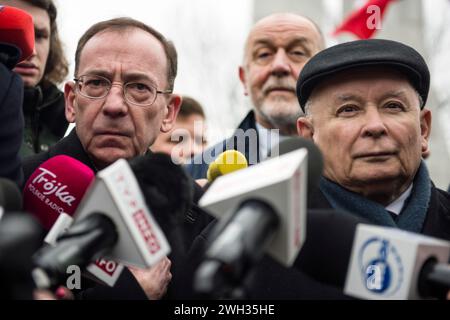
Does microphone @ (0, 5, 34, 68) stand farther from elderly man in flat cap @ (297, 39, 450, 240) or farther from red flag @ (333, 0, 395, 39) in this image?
red flag @ (333, 0, 395, 39)

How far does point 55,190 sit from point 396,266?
1.01 m

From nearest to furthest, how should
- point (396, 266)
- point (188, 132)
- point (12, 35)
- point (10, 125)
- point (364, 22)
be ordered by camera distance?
point (396, 266) < point (10, 125) < point (12, 35) < point (188, 132) < point (364, 22)

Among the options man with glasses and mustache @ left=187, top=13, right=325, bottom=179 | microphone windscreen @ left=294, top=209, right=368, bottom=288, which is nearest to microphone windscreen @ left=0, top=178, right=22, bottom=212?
microphone windscreen @ left=294, top=209, right=368, bottom=288

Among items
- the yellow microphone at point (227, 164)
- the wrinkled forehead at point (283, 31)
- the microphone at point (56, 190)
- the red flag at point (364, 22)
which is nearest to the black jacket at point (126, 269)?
the yellow microphone at point (227, 164)

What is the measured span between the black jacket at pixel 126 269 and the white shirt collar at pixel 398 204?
2.24ft

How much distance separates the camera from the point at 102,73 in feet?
8.86

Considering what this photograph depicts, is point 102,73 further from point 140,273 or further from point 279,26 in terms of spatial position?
point 279,26

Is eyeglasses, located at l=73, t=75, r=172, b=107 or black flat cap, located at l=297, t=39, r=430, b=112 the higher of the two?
black flat cap, located at l=297, t=39, r=430, b=112

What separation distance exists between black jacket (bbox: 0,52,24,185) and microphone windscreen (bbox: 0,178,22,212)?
13.9 inches

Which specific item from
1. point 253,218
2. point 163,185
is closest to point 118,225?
point 163,185

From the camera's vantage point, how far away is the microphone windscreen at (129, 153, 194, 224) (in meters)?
1.63

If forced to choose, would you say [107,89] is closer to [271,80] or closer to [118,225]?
[118,225]

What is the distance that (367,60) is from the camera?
2.34 metres

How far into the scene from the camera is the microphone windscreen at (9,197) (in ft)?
5.07
